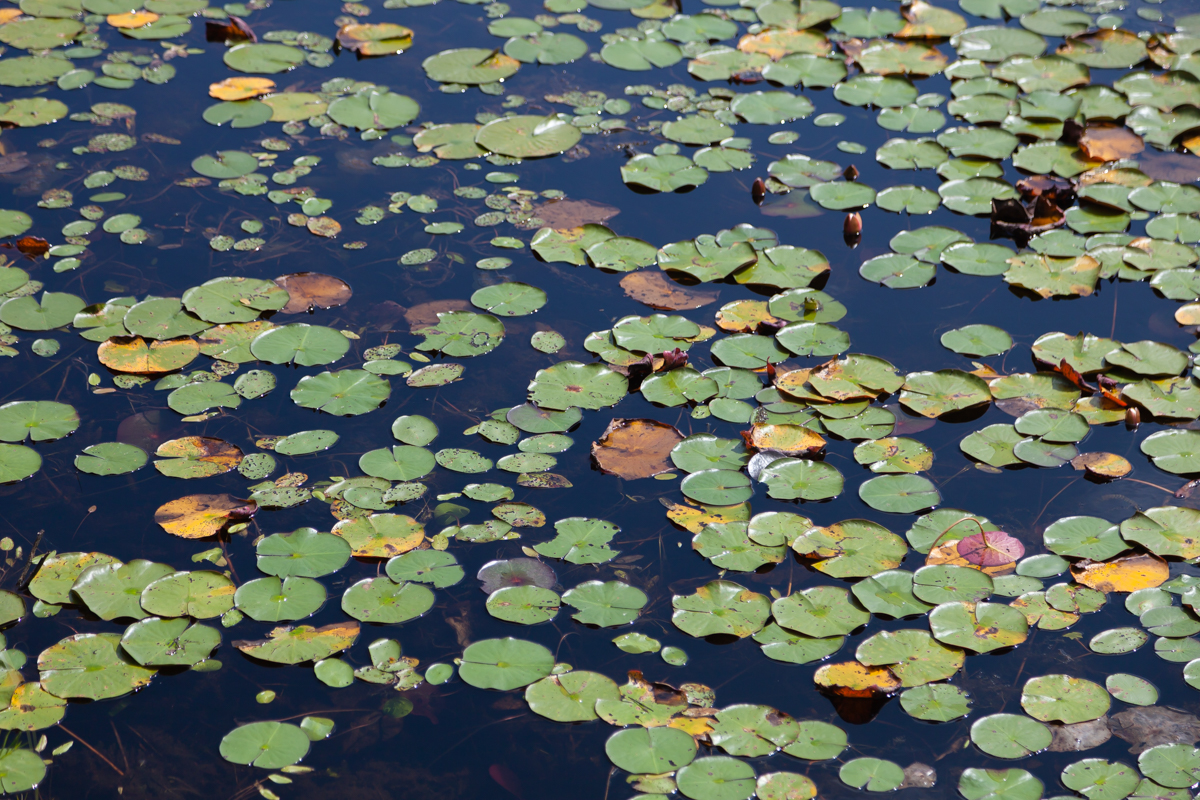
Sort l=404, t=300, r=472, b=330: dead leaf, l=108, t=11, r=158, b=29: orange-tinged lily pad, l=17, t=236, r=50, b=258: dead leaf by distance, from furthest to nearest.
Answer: l=108, t=11, r=158, b=29: orange-tinged lily pad, l=17, t=236, r=50, b=258: dead leaf, l=404, t=300, r=472, b=330: dead leaf

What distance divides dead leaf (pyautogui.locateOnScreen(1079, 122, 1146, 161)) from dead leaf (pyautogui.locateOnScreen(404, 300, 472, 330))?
11.6 feet

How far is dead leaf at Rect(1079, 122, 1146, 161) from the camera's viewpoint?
5.30 metres

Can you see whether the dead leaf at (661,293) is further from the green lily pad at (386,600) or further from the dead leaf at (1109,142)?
the dead leaf at (1109,142)

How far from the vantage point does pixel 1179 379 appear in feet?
13.2

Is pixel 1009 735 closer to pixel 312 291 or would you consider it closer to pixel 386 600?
pixel 386 600

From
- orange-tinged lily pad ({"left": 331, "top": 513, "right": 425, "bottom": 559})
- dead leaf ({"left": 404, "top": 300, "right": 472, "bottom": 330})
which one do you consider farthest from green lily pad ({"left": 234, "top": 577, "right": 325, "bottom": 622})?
dead leaf ({"left": 404, "top": 300, "right": 472, "bottom": 330})

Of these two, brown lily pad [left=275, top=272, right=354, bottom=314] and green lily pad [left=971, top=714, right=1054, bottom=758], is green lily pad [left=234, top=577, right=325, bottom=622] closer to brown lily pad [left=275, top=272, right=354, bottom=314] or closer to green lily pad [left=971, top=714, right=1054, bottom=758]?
brown lily pad [left=275, top=272, right=354, bottom=314]

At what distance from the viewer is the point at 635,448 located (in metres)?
3.73

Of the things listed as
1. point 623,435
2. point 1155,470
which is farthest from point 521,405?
point 1155,470

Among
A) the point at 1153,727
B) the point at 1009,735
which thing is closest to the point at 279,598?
the point at 1009,735

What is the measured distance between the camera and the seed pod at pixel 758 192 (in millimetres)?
4990

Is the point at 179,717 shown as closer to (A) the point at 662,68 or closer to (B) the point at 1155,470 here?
(B) the point at 1155,470

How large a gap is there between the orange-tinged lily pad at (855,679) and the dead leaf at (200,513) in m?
2.04

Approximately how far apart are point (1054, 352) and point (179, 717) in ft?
11.8
